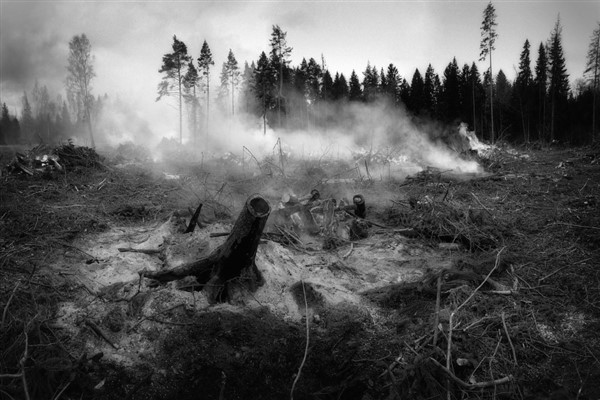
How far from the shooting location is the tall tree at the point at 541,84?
120 ft

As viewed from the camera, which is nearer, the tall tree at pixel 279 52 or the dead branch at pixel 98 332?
the dead branch at pixel 98 332

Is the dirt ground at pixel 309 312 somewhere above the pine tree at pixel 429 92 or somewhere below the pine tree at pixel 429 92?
below

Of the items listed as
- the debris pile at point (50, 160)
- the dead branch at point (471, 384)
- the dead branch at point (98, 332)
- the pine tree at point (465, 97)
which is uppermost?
the pine tree at point (465, 97)

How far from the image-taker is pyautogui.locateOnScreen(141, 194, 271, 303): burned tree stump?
3918 millimetres

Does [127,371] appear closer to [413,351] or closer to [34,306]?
[34,306]

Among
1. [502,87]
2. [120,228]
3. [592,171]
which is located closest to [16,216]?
[120,228]

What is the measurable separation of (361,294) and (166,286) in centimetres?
272

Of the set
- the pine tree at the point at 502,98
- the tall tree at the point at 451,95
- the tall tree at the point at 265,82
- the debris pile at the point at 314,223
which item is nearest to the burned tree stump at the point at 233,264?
the debris pile at the point at 314,223

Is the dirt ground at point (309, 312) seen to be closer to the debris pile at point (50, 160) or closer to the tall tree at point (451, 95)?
the debris pile at point (50, 160)

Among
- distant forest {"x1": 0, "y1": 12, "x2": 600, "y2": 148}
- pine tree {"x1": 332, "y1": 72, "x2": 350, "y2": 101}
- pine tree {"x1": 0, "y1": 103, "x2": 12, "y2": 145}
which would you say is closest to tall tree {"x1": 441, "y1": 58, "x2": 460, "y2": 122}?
distant forest {"x1": 0, "y1": 12, "x2": 600, "y2": 148}

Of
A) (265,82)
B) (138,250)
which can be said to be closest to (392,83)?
(265,82)

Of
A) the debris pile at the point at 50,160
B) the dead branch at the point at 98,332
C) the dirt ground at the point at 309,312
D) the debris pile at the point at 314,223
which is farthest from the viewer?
the debris pile at the point at 50,160

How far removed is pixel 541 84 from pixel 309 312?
45.7 m

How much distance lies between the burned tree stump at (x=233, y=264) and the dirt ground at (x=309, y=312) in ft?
0.46
